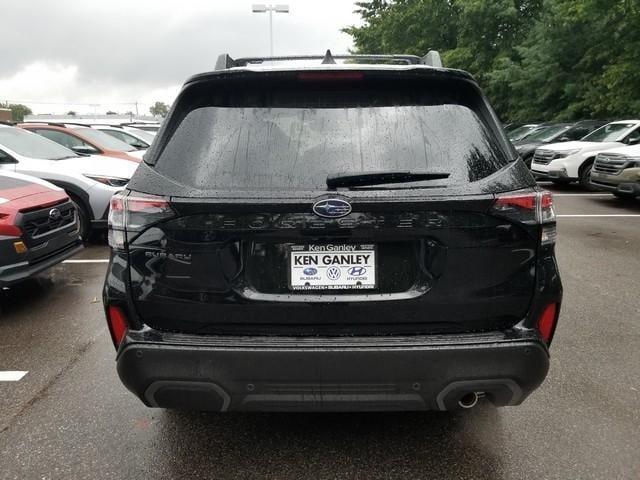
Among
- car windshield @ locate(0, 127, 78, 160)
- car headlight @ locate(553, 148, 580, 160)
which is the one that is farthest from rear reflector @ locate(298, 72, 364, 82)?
car headlight @ locate(553, 148, 580, 160)

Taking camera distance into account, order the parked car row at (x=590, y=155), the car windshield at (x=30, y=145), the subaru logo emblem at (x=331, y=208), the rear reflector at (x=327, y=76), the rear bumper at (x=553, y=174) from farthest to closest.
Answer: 1. the rear bumper at (x=553, y=174)
2. the parked car row at (x=590, y=155)
3. the car windshield at (x=30, y=145)
4. the rear reflector at (x=327, y=76)
5. the subaru logo emblem at (x=331, y=208)

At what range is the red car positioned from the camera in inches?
172

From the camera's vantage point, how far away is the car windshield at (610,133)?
12.6 meters

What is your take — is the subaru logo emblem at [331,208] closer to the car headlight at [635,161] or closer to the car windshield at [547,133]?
the car headlight at [635,161]

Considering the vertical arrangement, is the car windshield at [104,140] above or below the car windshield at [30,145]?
below

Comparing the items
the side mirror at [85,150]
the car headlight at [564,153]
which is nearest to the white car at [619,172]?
the car headlight at [564,153]

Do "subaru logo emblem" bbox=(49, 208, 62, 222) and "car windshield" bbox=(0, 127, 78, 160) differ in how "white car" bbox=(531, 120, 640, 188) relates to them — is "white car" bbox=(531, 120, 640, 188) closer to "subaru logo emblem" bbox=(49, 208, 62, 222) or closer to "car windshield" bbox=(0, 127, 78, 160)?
"car windshield" bbox=(0, 127, 78, 160)

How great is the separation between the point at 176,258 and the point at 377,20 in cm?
3241

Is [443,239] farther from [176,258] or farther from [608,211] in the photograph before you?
[608,211]

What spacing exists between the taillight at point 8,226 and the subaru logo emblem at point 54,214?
49cm

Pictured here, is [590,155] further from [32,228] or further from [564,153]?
[32,228]

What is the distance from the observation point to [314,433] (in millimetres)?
2746

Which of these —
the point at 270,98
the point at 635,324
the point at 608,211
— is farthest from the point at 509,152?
the point at 608,211

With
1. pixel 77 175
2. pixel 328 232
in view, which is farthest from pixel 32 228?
pixel 328 232
